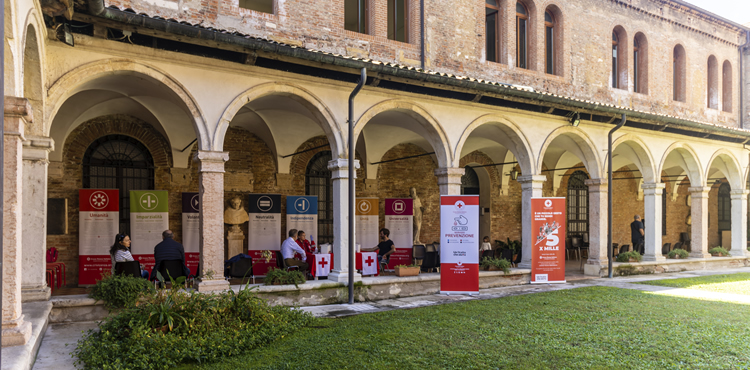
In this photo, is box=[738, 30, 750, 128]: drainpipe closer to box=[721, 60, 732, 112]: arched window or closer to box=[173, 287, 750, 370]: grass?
box=[721, 60, 732, 112]: arched window

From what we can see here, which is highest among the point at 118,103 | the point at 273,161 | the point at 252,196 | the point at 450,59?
the point at 450,59

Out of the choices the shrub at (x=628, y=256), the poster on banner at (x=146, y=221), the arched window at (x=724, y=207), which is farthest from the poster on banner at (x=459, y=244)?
the arched window at (x=724, y=207)

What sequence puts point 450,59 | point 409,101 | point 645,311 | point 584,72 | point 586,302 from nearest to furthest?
point 645,311, point 586,302, point 409,101, point 450,59, point 584,72

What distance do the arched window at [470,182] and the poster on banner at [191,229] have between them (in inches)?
325

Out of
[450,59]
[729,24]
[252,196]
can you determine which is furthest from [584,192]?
[252,196]

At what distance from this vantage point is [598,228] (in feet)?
39.6

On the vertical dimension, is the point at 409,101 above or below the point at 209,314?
above

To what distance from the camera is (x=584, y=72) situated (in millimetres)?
13289

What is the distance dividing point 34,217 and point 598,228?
11.2 metres

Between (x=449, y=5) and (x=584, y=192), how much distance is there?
34.2ft

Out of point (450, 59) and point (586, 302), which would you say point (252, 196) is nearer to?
point (450, 59)

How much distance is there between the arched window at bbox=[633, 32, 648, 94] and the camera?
48.2 feet

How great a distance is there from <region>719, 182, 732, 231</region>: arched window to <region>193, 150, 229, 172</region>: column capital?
21.8 m

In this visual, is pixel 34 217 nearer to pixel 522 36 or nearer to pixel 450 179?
pixel 450 179
